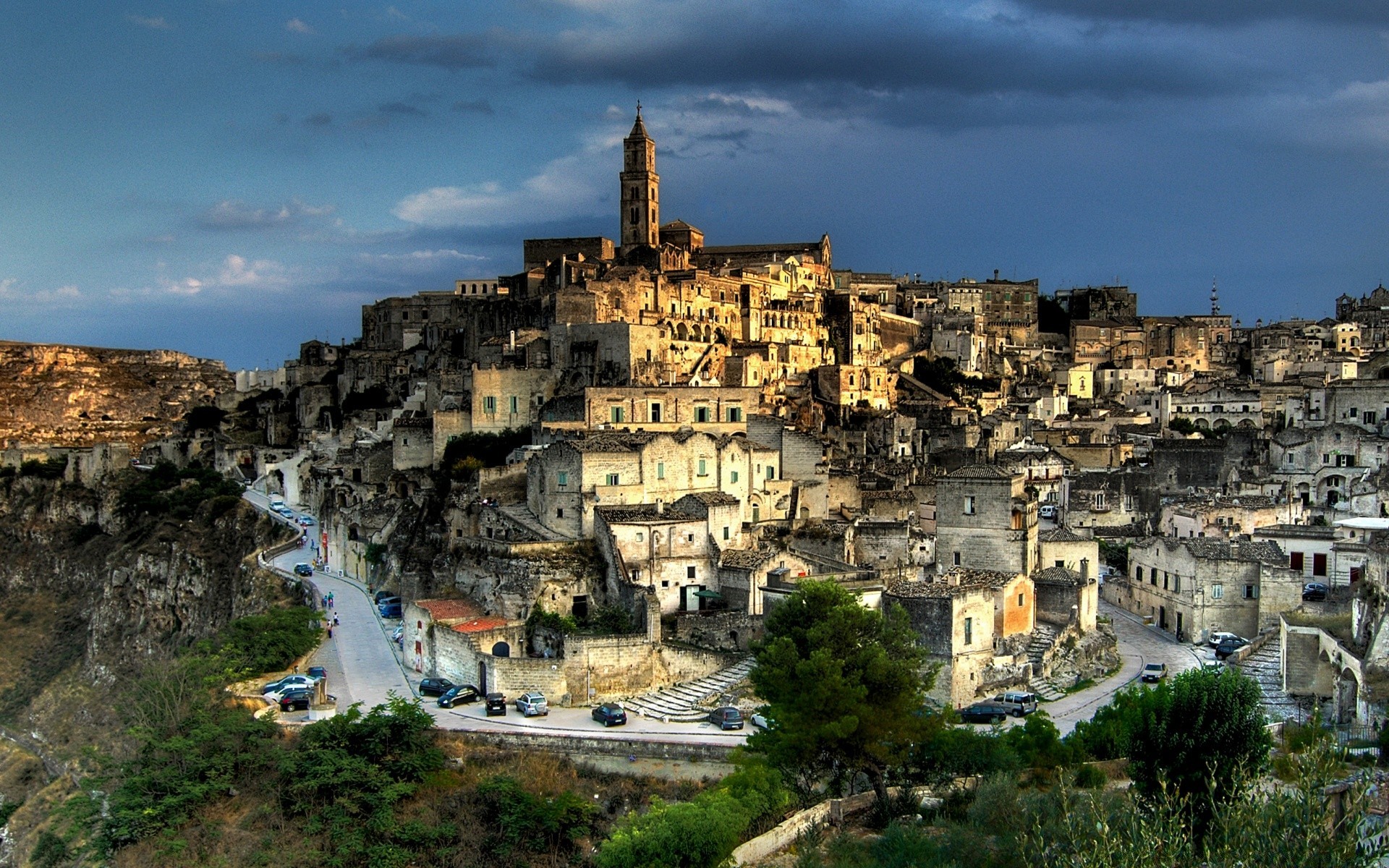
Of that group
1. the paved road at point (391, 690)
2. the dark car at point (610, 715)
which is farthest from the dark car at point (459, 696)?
the dark car at point (610, 715)

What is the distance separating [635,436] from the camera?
135 ft

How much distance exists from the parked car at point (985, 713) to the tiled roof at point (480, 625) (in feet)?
42.4

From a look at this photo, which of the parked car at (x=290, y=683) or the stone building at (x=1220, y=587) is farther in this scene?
the stone building at (x=1220, y=587)

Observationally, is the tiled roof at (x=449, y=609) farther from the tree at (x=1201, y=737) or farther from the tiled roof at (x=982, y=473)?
the tree at (x=1201, y=737)

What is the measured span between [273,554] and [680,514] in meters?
23.1

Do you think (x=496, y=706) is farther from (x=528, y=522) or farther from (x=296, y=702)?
(x=528, y=522)

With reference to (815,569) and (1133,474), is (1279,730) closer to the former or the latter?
(815,569)

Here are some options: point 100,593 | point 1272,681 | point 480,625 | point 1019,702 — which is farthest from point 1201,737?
point 100,593

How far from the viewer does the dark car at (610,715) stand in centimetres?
3055

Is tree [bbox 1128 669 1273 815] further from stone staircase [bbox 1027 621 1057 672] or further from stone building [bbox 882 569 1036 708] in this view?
stone staircase [bbox 1027 621 1057 672]

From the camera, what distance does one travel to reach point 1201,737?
859 inches

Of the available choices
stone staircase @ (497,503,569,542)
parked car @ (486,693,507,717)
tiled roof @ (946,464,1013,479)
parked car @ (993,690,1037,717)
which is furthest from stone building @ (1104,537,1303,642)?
parked car @ (486,693,507,717)

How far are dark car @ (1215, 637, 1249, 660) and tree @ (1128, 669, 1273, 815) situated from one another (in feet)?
44.9

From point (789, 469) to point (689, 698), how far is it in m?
15.1
